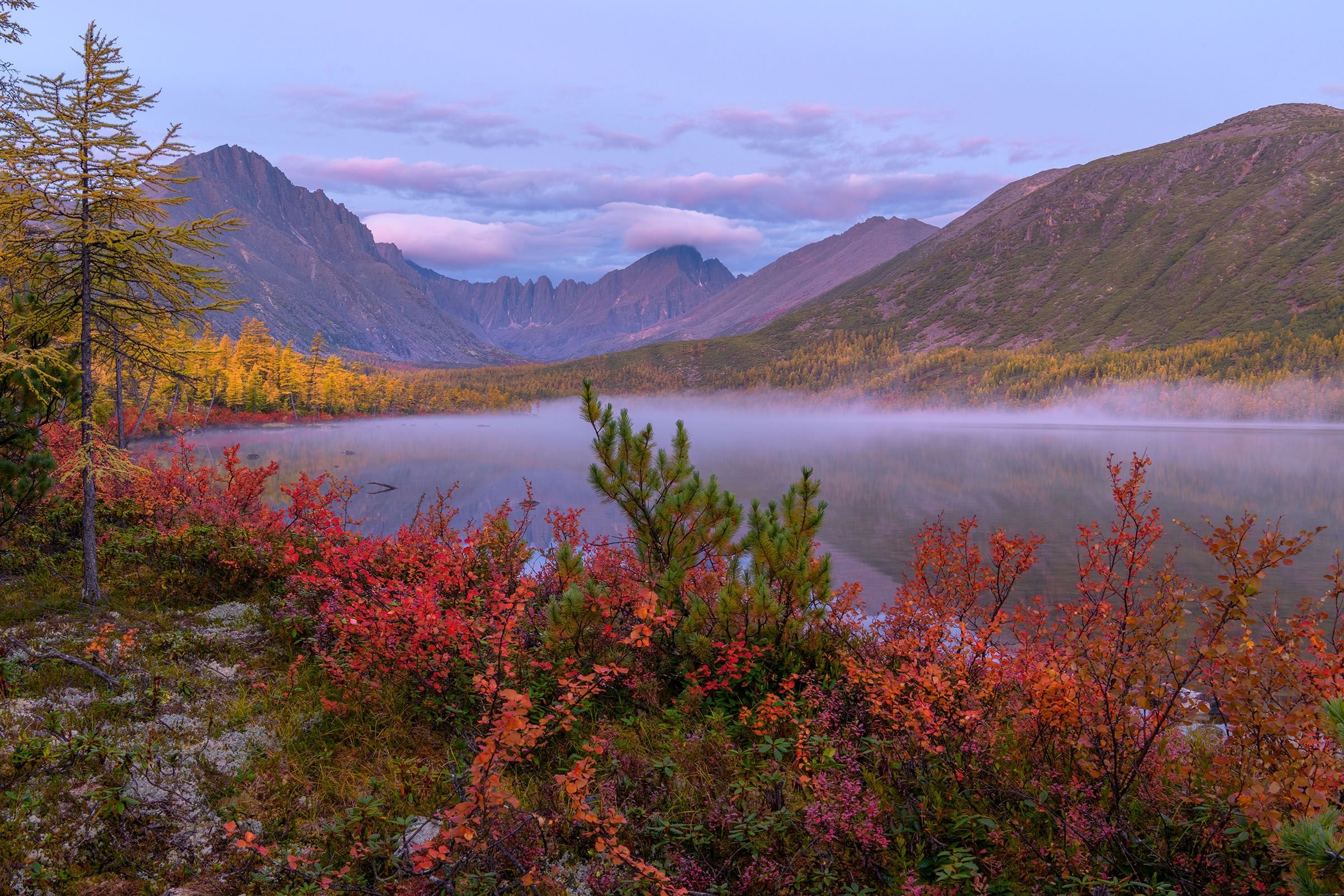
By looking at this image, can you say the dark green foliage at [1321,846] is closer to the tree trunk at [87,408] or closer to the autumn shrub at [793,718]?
the autumn shrub at [793,718]

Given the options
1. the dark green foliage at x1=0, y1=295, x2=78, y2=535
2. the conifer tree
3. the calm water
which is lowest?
the calm water

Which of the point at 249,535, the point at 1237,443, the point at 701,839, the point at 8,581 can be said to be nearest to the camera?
the point at 701,839

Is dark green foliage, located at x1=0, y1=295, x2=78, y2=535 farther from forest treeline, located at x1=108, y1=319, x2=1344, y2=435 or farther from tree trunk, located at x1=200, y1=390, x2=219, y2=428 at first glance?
tree trunk, located at x1=200, y1=390, x2=219, y2=428

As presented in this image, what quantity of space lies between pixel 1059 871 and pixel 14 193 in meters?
15.3

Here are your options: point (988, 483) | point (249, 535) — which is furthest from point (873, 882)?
point (988, 483)

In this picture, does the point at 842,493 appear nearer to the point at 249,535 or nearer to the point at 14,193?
the point at 249,535

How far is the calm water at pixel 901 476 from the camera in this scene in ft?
97.7

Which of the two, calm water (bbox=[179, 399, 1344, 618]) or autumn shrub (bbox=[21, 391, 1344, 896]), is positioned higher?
autumn shrub (bbox=[21, 391, 1344, 896])

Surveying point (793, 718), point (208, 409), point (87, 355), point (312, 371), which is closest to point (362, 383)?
point (312, 371)

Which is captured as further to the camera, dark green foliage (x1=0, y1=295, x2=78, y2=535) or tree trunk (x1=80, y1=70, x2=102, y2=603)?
dark green foliage (x1=0, y1=295, x2=78, y2=535)

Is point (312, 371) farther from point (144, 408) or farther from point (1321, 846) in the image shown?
point (1321, 846)

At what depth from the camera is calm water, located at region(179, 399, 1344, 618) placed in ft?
97.7

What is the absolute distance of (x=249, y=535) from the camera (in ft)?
43.4

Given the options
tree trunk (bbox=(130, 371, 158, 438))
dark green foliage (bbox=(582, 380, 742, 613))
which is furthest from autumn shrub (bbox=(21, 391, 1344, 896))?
tree trunk (bbox=(130, 371, 158, 438))
